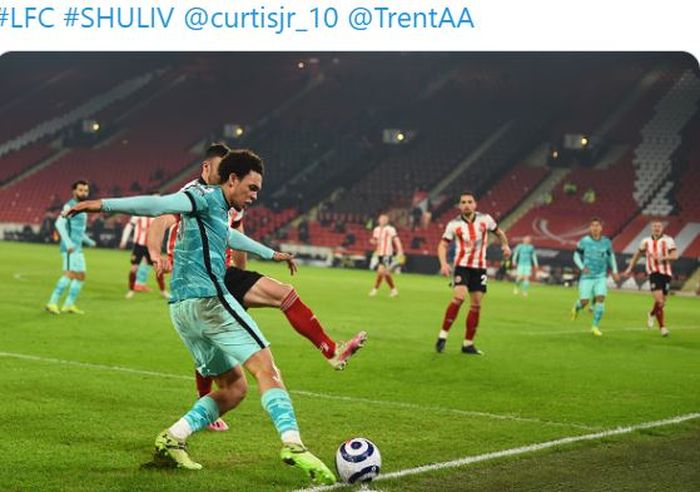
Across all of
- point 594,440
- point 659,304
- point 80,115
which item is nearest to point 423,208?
point 80,115

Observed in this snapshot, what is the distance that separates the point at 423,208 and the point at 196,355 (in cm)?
4393

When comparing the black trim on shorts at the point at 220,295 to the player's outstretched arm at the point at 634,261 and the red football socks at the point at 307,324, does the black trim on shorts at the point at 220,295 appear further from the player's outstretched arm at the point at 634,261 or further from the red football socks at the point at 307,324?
the player's outstretched arm at the point at 634,261

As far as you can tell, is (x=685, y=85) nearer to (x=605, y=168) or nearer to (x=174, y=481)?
(x=605, y=168)

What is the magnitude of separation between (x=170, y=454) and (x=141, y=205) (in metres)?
1.87

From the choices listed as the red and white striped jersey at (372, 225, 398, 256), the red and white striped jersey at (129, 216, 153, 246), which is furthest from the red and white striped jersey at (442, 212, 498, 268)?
the red and white striped jersey at (372, 225, 398, 256)

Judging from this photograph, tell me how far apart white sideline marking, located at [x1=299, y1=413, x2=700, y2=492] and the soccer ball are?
9 cm

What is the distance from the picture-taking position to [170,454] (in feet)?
25.2

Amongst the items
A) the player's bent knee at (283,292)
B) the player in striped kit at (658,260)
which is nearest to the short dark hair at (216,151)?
the player's bent knee at (283,292)

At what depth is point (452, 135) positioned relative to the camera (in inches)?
2200

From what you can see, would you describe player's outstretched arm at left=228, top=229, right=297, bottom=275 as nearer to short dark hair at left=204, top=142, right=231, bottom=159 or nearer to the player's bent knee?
the player's bent knee

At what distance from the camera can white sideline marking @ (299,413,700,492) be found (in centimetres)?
785

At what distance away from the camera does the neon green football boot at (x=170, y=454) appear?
7680 mm

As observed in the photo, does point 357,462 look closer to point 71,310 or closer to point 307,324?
point 307,324

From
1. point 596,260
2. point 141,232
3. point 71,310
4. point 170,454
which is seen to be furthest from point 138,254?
point 170,454
